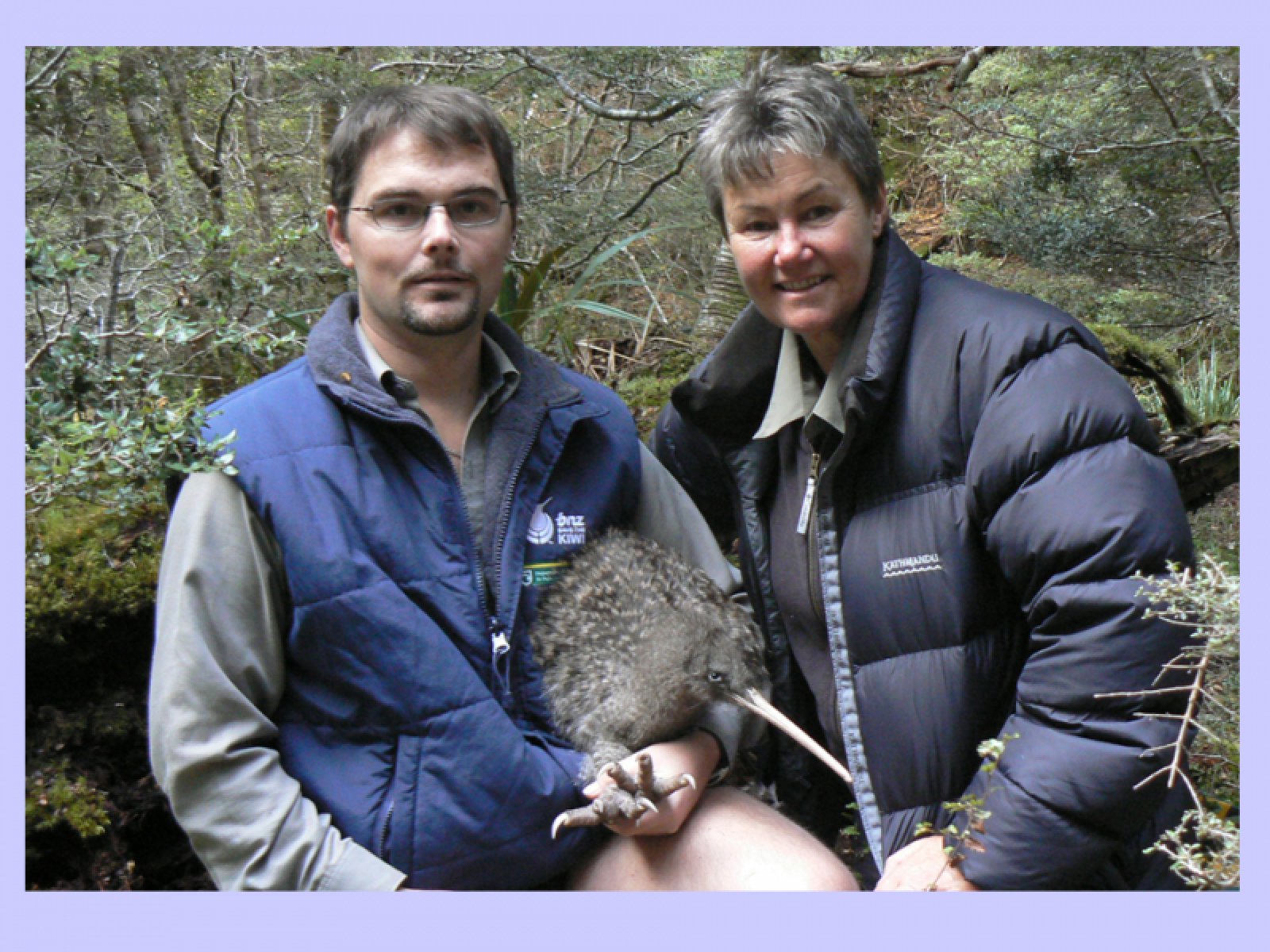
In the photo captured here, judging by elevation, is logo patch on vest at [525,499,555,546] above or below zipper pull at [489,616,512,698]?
above

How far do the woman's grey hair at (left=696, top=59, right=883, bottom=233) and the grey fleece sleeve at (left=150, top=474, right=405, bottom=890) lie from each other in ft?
4.58

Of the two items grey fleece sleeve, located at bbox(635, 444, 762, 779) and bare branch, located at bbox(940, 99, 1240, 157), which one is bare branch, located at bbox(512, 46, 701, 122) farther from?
grey fleece sleeve, located at bbox(635, 444, 762, 779)

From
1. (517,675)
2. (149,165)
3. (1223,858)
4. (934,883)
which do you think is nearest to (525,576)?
(517,675)

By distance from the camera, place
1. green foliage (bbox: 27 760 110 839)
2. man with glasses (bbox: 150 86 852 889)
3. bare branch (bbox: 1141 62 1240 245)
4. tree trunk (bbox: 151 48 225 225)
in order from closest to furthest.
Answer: man with glasses (bbox: 150 86 852 889)
green foliage (bbox: 27 760 110 839)
bare branch (bbox: 1141 62 1240 245)
tree trunk (bbox: 151 48 225 225)

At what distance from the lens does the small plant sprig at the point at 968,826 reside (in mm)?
1935

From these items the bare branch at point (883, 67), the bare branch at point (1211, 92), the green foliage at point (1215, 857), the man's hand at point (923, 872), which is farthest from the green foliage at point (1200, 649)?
the bare branch at point (883, 67)

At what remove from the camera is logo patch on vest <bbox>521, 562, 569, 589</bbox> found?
7.79 ft

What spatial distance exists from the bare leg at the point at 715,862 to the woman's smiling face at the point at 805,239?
50.5 inches

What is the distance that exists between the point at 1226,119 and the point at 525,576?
2939 mm

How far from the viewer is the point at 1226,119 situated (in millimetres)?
3340

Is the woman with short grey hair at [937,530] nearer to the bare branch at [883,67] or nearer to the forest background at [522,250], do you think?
the forest background at [522,250]

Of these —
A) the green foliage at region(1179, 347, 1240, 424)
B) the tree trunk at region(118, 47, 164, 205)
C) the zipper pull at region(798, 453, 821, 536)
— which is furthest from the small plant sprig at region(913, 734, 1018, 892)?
the tree trunk at region(118, 47, 164, 205)

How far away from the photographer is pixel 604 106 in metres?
4.19

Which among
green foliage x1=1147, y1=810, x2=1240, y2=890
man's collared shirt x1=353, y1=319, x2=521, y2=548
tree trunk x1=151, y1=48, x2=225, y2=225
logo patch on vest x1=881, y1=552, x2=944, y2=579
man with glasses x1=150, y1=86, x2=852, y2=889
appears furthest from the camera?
tree trunk x1=151, y1=48, x2=225, y2=225
